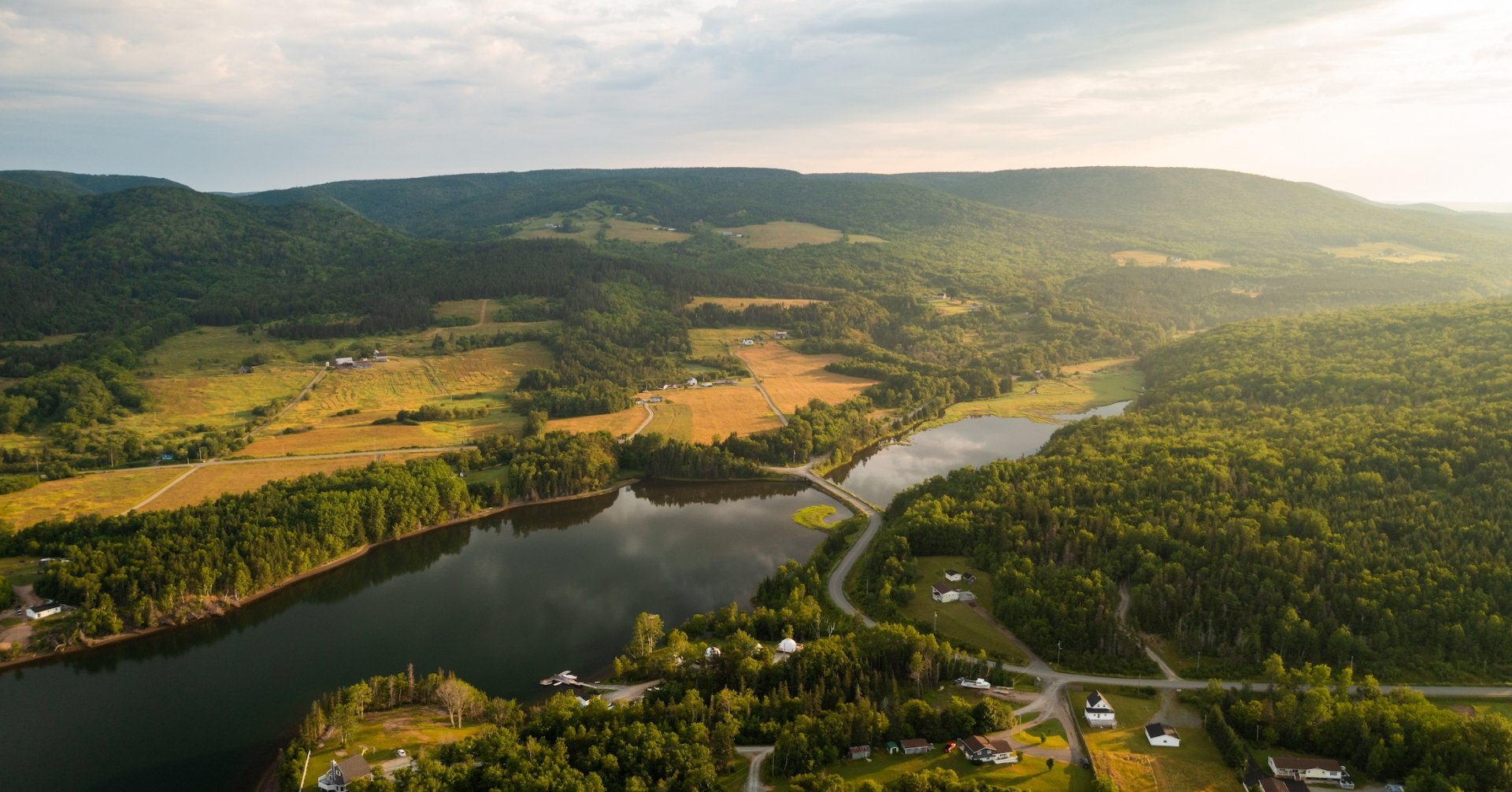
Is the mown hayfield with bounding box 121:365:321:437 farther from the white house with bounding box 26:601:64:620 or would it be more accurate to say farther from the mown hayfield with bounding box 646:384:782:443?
the mown hayfield with bounding box 646:384:782:443

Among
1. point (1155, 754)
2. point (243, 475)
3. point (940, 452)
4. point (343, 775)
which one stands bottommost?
point (940, 452)

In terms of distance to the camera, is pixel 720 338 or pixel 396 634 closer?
pixel 396 634

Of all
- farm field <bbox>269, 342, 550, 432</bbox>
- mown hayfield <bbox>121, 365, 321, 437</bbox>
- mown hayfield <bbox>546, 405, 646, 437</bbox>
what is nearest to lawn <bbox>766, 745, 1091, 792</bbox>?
mown hayfield <bbox>546, 405, 646, 437</bbox>

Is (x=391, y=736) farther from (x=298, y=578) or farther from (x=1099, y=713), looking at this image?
(x=1099, y=713)

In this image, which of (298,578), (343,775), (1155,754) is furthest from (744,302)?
(343,775)

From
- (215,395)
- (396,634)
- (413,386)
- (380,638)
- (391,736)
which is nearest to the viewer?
(391,736)

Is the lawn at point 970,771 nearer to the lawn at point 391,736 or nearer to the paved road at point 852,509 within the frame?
the paved road at point 852,509
